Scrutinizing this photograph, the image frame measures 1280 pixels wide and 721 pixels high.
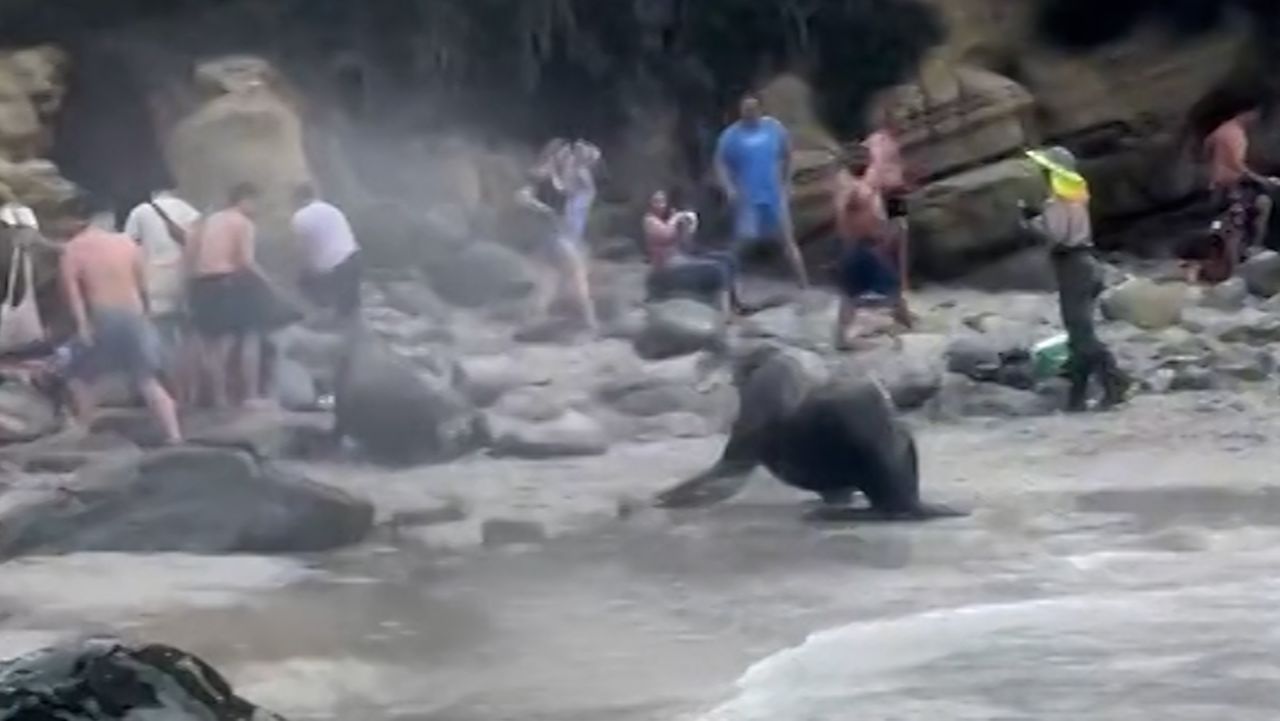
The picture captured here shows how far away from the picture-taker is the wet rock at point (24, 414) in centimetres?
620

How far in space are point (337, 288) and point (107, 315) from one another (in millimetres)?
691

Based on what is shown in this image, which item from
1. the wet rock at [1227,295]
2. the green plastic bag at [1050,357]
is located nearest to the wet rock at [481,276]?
the green plastic bag at [1050,357]

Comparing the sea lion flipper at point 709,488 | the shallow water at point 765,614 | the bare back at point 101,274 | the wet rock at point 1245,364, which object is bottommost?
the shallow water at point 765,614

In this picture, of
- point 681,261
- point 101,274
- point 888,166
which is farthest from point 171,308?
point 888,166

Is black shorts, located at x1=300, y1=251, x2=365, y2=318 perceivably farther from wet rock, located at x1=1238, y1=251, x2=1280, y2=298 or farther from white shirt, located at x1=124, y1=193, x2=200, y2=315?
wet rock, located at x1=1238, y1=251, x2=1280, y2=298

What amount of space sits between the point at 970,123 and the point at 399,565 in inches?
168

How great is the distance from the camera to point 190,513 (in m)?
5.67

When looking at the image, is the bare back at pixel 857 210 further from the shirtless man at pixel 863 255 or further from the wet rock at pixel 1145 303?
the wet rock at pixel 1145 303

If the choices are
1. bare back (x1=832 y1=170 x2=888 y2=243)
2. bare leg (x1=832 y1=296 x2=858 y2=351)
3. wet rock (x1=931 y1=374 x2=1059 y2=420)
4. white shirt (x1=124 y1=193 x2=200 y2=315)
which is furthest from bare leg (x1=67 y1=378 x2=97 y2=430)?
bare back (x1=832 y1=170 x2=888 y2=243)

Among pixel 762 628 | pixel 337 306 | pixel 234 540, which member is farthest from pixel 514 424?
pixel 762 628

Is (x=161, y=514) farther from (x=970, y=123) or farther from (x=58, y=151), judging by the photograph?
(x=970, y=123)

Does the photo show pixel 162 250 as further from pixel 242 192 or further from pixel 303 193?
pixel 303 193

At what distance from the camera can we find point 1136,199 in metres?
8.90

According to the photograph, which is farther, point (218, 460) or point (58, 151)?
→ point (58, 151)
